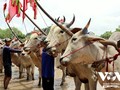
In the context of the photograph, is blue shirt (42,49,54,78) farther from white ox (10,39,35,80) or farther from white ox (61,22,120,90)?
white ox (10,39,35,80)

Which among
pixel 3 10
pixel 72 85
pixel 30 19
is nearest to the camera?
pixel 30 19

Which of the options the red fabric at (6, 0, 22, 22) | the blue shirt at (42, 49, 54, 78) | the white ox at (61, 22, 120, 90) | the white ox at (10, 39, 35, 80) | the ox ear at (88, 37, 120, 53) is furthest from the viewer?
the white ox at (10, 39, 35, 80)

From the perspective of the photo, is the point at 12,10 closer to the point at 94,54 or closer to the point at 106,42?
the point at 94,54

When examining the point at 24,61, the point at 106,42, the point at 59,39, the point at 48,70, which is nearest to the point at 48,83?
the point at 48,70

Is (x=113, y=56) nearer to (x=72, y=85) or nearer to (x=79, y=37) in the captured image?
(x=79, y=37)

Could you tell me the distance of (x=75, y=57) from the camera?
5.27 m

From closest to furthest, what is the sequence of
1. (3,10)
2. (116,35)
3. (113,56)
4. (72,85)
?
(113,56), (116,35), (72,85), (3,10)

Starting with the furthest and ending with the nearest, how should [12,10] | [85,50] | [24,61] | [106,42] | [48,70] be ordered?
1. [24,61]
2. [12,10]
3. [48,70]
4. [85,50]
5. [106,42]

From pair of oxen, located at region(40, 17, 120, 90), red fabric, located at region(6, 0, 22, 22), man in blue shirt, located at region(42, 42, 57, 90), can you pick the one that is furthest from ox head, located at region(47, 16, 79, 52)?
red fabric, located at region(6, 0, 22, 22)

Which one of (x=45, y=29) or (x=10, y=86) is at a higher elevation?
(x=45, y=29)

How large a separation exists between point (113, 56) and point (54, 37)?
224cm

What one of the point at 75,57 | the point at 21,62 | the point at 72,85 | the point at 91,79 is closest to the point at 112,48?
the point at 75,57

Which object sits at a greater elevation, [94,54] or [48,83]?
[94,54]

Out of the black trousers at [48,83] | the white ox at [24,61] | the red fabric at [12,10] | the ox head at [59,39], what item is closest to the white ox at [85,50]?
the ox head at [59,39]
